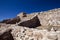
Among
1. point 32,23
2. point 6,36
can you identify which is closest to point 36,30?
point 6,36

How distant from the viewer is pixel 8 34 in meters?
9.00

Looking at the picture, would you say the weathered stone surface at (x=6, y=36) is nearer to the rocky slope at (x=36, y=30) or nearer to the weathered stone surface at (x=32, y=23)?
the rocky slope at (x=36, y=30)

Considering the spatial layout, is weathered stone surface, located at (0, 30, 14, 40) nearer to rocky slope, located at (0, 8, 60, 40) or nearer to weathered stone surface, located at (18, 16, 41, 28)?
rocky slope, located at (0, 8, 60, 40)

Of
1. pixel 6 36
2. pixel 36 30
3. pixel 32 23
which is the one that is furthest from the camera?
pixel 32 23

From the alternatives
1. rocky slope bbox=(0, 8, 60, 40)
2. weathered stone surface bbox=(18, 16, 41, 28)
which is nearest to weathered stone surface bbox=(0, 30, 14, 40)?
rocky slope bbox=(0, 8, 60, 40)

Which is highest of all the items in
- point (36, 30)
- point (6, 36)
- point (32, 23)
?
point (32, 23)

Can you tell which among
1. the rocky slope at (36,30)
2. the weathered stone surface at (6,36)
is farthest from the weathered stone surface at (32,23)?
the weathered stone surface at (6,36)

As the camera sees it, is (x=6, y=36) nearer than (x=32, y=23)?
Yes

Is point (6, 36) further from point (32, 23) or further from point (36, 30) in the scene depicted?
point (32, 23)

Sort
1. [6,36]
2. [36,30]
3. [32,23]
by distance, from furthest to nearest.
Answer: [32,23], [6,36], [36,30]

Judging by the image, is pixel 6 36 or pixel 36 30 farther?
pixel 6 36

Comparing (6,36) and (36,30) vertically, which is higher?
(36,30)

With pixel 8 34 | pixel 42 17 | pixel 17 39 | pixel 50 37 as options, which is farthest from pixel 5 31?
pixel 42 17

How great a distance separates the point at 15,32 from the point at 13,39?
1.82 feet
